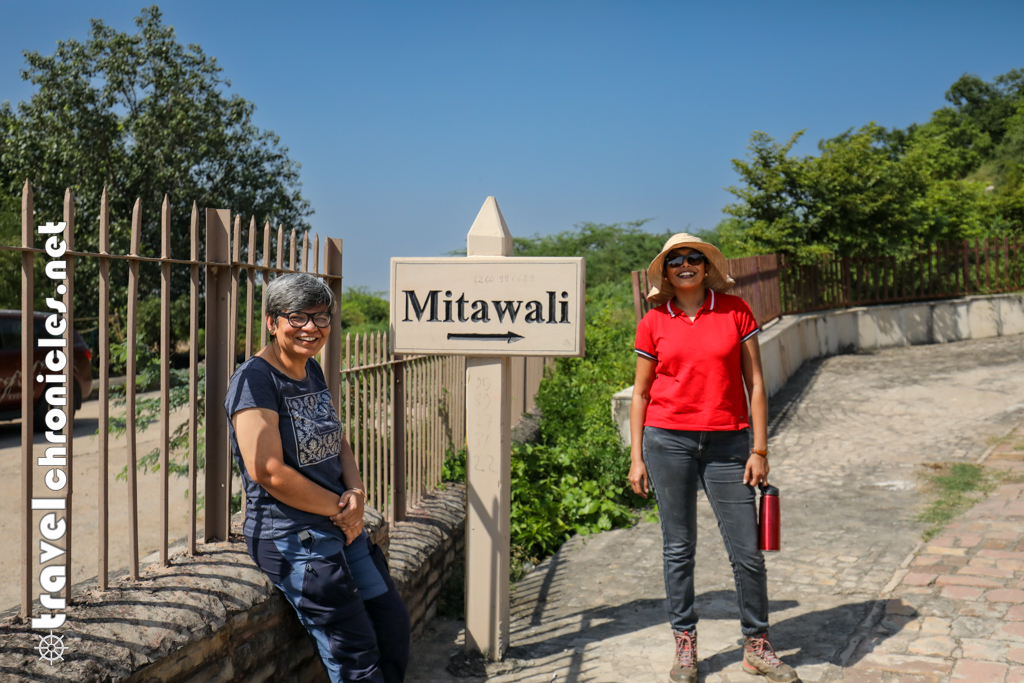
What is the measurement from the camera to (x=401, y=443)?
4.68 meters

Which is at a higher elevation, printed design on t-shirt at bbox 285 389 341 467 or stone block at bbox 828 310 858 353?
stone block at bbox 828 310 858 353

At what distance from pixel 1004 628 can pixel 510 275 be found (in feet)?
9.03

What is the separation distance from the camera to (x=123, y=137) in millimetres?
19297

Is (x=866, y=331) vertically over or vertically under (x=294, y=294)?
under

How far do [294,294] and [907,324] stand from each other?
13765mm

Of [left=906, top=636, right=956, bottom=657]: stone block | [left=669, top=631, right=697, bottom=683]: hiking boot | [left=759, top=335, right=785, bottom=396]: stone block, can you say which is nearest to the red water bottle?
[left=669, top=631, right=697, bottom=683]: hiking boot

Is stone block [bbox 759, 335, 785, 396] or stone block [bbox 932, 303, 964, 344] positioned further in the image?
stone block [bbox 932, 303, 964, 344]

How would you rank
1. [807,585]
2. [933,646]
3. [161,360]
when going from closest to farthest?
[161,360] < [933,646] < [807,585]

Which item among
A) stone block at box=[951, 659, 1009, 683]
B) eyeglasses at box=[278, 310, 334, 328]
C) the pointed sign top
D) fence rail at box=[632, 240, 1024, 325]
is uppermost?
fence rail at box=[632, 240, 1024, 325]

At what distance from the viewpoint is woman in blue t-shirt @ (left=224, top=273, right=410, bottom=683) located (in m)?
2.53

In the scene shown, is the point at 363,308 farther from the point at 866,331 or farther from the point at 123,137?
the point at 866,331

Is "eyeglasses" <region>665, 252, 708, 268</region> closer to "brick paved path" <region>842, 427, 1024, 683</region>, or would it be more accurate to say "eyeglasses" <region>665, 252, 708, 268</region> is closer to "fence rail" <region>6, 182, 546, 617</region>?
"fence rail" <region>6, 182, 546, 617</region>

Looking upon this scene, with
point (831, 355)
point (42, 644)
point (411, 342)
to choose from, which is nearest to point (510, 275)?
point (411, 342)

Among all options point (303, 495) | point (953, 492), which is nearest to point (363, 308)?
point (953, 492)
